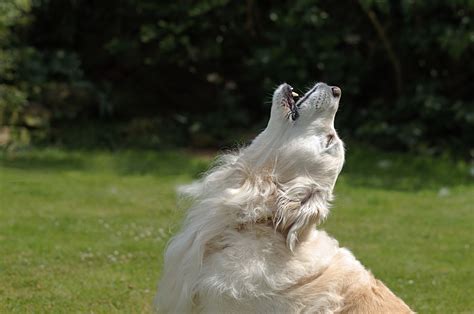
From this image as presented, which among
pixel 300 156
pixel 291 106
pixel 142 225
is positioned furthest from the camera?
pixel 142 225

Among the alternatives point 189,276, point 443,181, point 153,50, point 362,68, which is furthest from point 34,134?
point 189,276

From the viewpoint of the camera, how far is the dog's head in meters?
4.07

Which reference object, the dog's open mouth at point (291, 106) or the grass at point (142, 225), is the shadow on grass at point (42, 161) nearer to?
the grass at point (142, 225)

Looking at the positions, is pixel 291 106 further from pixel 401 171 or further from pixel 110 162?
pixel 110 162

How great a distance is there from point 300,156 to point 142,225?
3.91 m

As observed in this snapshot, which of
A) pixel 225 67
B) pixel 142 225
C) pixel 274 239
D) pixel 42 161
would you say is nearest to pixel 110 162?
pixel 42 161

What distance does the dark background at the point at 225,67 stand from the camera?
11.8 m

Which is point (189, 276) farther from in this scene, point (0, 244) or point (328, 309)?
point (0, 244)

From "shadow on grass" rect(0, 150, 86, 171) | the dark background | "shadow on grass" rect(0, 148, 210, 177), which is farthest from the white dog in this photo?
the dark background

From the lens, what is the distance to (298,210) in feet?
13.3

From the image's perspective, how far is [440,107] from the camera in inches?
464

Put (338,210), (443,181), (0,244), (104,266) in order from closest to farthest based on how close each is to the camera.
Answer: (104,266)
(0,244)
(338,210)
(443,181)

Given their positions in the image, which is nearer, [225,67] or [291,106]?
[291,106]

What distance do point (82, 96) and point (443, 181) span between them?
17.7ft
